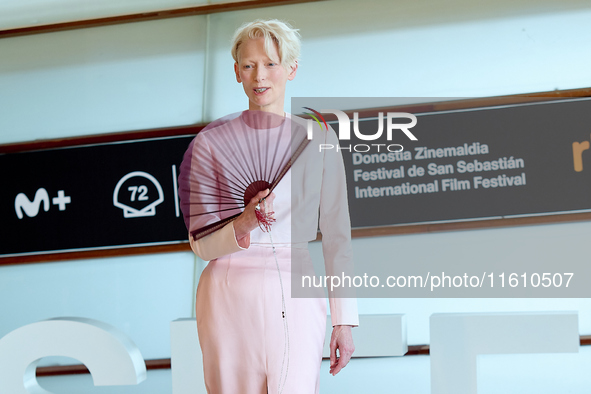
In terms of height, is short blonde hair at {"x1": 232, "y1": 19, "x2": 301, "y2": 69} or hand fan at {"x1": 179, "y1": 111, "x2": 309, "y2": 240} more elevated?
short blonde hair at {"x1": 232, "y1": 19, "x2": 301, "y2": 69}

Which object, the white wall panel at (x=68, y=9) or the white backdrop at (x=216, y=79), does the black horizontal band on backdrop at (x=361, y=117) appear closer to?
the white backdrop at (x=216, y=79)

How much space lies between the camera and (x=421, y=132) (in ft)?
9.87

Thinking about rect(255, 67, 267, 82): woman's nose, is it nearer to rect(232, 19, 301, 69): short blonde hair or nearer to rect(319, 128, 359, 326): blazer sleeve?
rect(232, 19, 301, 69): short blonde hair

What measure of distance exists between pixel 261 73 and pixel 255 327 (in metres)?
0.51

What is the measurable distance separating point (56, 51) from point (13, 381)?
221 cm

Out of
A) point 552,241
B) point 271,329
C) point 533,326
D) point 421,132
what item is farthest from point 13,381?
point 552,241

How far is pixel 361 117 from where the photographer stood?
310 centimetres

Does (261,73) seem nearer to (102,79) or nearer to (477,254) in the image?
(477,254)

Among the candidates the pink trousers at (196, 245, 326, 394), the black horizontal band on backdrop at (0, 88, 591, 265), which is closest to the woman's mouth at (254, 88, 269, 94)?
the pink trousers at (196, 245, 326, 394)

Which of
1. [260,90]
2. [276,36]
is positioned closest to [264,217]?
[260,90]

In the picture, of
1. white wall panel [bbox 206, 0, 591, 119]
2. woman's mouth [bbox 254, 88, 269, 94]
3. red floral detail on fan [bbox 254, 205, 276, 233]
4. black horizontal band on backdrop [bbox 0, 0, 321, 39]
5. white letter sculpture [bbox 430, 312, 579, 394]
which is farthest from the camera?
black horizontal band on backdrop [bbox 0, 0, 321, 39]

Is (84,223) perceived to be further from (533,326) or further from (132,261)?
(533,326)

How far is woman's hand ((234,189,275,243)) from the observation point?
1127 mm

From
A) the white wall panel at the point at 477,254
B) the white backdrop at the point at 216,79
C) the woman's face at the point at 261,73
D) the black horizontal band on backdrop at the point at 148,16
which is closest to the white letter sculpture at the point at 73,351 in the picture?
the woman's face at the point at 261,73
